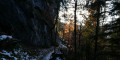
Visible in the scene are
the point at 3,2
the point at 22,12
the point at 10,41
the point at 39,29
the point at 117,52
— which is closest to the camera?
the point at 117,52

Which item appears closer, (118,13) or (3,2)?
(118,13)

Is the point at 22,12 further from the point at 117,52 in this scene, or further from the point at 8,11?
the point at 117,52

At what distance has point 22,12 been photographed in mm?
12586

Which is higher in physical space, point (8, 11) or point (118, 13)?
point (8, 11)

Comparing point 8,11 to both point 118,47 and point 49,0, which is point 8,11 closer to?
point 49,0

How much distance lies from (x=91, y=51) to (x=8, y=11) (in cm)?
1609

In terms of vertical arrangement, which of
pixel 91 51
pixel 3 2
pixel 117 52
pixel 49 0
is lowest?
pixel 91 51

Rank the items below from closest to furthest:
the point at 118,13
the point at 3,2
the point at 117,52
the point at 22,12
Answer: the point at 118,13, the point at 117,52, the point at 3,2, the point at 22,12

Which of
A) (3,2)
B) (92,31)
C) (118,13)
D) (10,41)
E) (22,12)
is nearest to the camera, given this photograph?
(118,13)

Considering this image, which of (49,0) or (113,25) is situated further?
(49,0)

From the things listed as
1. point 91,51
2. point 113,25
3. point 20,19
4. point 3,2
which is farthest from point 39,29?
point 113,25

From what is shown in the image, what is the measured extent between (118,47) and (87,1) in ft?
25.5

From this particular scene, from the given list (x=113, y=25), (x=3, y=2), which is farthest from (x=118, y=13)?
(x=3, y=2)

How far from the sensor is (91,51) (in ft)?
51.4
